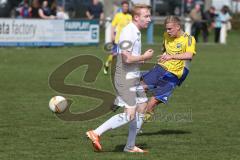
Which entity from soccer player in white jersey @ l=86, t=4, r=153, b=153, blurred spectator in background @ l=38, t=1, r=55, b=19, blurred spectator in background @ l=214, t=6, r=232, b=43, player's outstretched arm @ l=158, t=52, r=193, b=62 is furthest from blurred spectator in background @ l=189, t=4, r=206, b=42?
soccer player in white jersey @ l=86, t=4, r=153, b=153

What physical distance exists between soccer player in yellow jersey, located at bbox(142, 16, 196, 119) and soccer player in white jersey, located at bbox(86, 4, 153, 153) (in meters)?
1.85

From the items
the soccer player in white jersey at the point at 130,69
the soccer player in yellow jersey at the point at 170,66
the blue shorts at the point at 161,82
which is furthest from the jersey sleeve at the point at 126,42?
the blue shorts at the point at 161,82

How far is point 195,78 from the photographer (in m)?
22.3

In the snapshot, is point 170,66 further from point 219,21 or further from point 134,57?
point 219,21

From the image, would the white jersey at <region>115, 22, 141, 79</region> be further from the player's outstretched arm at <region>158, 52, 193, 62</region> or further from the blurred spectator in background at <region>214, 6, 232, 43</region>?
the blurred spectator in background at <region>214, 6, 232, 43</region>

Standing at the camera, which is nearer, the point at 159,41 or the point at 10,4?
the point at 159,41

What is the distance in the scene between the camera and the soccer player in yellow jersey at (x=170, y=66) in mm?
11852

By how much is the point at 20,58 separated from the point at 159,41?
12.6 metres

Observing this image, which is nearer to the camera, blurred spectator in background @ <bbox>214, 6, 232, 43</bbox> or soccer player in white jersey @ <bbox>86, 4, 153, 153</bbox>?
soccer player in white jersey @ <bbox>86, 4, 153, 153</bbox>

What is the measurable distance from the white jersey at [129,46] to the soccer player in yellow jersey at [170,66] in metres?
1.88

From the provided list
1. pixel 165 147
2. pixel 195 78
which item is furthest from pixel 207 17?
pixel 165 147

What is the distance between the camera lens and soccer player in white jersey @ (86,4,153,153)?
32.0ft

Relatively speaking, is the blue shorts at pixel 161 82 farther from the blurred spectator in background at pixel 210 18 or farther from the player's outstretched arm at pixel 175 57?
the blurred spectator in background at pixel 210 18

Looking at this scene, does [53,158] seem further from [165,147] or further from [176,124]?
[176,124]
